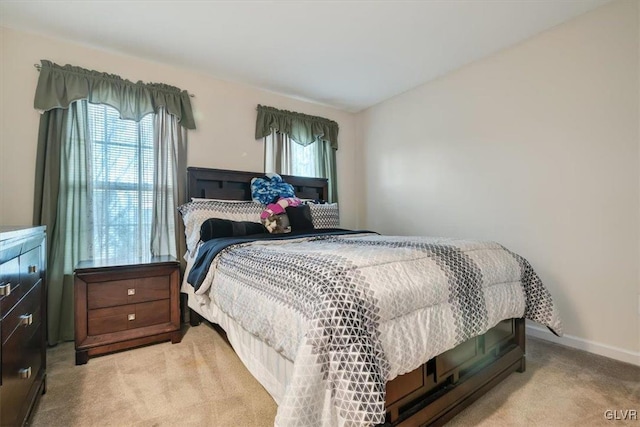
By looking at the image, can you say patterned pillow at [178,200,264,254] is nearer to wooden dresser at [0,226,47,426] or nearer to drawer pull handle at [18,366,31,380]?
wooden dresser at [0,226,47,426]

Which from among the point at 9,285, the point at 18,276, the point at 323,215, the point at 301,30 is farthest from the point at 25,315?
the point at 301,30

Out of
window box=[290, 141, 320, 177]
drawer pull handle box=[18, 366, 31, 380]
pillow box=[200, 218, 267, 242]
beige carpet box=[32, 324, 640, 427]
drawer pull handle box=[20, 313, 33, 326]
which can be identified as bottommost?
beige carpet box=[32, 324, 640, 427]

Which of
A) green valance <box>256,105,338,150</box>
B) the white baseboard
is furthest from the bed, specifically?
green valance <box>256,105,338,150</box>

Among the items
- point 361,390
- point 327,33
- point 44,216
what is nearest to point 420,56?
point 327,33

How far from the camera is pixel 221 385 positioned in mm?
1734

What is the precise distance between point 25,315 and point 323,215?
7.35ft

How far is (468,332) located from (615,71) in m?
2.10

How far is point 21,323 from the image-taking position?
1.23 m

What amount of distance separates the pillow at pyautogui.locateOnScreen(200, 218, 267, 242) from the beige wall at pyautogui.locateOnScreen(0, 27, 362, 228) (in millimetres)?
886

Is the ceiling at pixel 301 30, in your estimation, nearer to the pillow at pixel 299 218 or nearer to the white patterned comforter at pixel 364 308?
the pillow at pixel 299 218

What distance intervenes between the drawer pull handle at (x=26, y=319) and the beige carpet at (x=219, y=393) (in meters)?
0.50

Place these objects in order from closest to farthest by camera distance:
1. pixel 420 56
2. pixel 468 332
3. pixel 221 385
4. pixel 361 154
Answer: pixel 468 332 < pixel 221 385 < pixel 420 56 < pixel 361 154

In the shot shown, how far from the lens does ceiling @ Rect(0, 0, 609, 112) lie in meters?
2.11

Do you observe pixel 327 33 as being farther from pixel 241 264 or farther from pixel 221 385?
pixel 221 385
